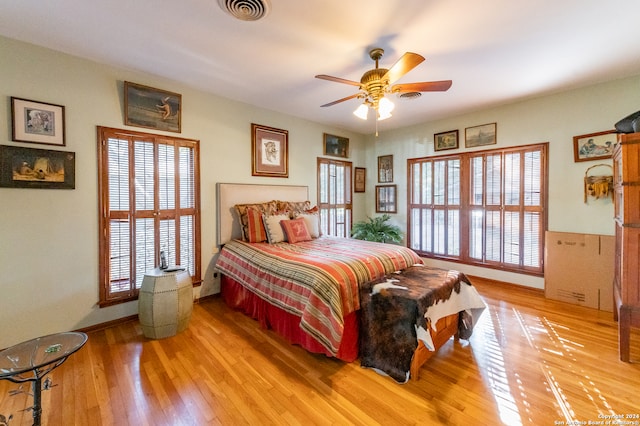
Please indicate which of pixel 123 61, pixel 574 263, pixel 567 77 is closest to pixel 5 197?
pixel 123 61

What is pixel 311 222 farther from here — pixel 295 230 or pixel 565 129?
pixel 565 129

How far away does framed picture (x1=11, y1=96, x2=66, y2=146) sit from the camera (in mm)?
2281

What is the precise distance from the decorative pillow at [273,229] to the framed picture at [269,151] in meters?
0.83

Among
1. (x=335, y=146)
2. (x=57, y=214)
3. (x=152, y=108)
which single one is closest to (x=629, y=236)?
(x=335, y=146)

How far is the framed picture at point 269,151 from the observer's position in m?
3.92

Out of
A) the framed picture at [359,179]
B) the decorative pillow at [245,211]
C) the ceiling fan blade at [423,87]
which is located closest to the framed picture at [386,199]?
the framed picture at [359,179]

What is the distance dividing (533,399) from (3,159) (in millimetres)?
4381

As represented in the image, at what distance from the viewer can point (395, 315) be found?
1.97m

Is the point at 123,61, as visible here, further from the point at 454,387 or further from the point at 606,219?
the point at 606,219

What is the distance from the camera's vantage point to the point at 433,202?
4.71 meters

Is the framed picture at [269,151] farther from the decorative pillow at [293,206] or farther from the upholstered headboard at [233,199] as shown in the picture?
the decorative pillow at [293,206]

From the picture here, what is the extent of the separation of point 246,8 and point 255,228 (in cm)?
232

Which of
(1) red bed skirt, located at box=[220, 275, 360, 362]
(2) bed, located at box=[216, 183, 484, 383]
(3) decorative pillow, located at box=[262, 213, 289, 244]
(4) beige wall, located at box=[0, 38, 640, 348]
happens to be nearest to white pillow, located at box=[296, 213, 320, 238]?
(3) decorative pillow, located at box=[262, 213, 289, 244]

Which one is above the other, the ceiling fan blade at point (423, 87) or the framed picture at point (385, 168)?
the ceiling fan blade at point (423, 87)
